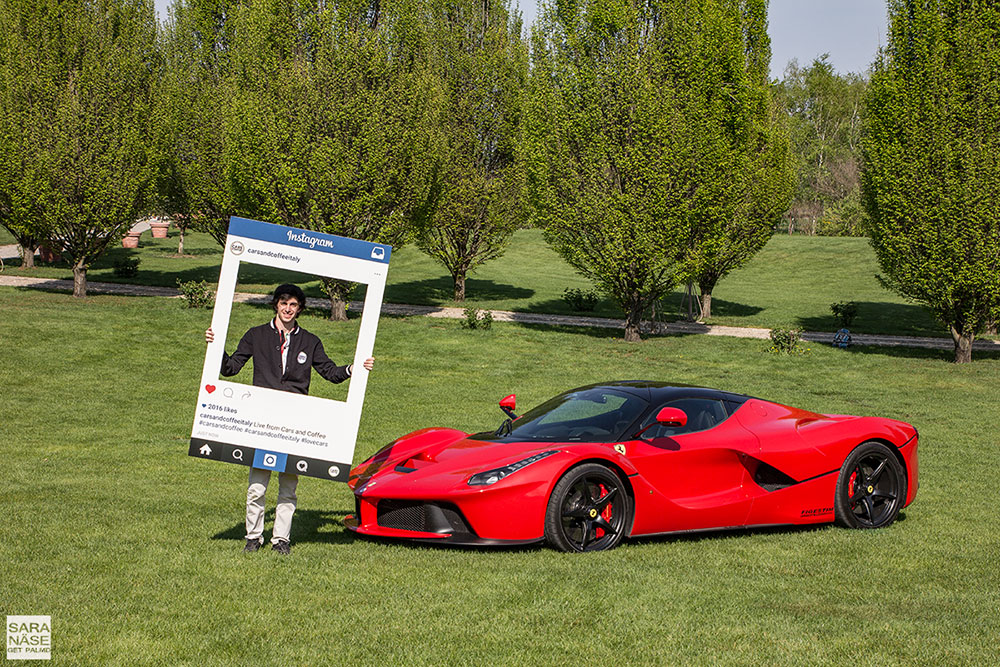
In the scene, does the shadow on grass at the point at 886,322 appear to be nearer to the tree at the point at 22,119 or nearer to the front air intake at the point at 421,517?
the tree at the point at 22,119

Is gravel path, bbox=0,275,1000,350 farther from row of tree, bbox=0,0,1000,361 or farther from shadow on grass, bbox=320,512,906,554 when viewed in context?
shadow on grass, bbox=320,512,906,554

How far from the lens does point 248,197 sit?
115ft

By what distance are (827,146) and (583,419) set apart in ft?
260

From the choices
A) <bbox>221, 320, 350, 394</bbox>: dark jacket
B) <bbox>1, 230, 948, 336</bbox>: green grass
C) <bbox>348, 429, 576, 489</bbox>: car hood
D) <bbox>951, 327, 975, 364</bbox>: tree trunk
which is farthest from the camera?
<bbox>1, 230, 948, 336</bbox>: green grass

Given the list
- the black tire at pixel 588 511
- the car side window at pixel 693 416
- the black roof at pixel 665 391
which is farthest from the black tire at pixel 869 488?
the black tire at pixel 588 511

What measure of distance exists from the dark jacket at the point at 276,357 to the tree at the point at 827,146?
72.6m

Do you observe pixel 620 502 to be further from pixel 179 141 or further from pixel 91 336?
pixel 179 141

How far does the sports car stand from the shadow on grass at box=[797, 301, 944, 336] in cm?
2892

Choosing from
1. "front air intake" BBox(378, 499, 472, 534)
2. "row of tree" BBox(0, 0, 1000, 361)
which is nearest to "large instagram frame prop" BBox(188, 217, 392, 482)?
"front air intake" BBox(378, 499, 472, 534)

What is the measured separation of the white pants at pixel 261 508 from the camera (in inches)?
296

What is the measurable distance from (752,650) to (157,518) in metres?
5.82

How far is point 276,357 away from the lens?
7598mm

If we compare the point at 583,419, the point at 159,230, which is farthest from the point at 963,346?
the point at 159,230

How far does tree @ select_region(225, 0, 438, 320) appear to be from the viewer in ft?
104
